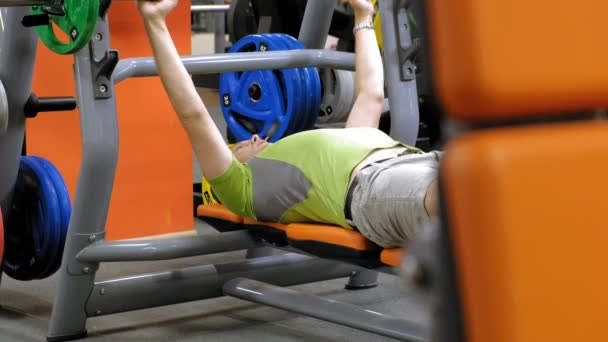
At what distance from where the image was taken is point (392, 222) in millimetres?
1981

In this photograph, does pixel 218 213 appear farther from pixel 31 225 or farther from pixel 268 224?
pixel 31 225

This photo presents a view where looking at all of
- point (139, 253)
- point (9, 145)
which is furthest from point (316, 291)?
point (9, 145)

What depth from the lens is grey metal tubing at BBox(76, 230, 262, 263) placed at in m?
2.42

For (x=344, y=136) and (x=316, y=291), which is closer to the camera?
(x=344, y=136)

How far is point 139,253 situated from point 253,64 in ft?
→ 2.28

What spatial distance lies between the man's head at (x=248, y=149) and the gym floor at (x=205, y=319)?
510mm

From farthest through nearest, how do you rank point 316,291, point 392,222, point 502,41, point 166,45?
point 316,291 → point 166,45 → point 392,222 → point 502,41

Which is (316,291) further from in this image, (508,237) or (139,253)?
(508,237)

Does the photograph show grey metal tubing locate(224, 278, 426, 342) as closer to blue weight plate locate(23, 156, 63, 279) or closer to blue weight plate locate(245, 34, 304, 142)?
blue weight plate locate(23, 156, 63, 279)

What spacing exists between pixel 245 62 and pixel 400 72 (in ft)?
1.63

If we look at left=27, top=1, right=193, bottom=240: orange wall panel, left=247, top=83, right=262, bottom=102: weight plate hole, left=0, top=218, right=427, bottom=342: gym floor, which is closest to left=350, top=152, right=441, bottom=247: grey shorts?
left=0, top=218, right=427, bottom=342: gym floor

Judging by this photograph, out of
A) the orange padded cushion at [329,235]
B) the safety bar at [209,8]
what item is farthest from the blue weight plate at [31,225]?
the safety bar at [209,8]

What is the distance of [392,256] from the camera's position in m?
1.99

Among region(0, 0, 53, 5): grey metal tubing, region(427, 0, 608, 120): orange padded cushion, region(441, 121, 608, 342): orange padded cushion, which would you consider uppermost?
region(0, 0, 53, 5): grey metal tubing
